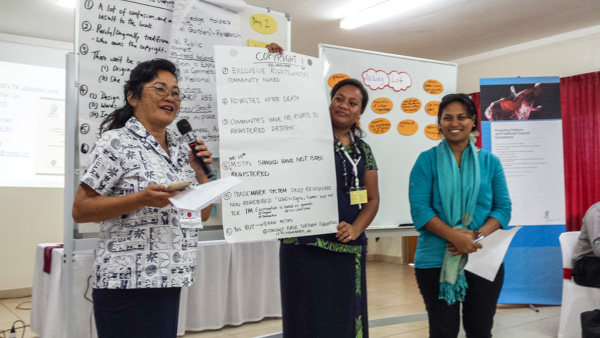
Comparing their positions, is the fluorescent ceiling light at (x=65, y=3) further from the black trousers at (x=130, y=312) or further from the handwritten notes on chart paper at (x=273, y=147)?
the black trousers at (x=130, y=312)

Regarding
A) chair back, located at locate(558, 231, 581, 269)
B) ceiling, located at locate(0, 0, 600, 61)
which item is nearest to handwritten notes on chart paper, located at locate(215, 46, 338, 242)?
chair back, located at locate(558, 231, 581, 269)

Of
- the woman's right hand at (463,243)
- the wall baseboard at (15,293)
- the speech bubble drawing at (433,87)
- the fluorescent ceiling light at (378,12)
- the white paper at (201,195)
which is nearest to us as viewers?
the white paper at (201,195)

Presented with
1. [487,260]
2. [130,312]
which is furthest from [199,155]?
[487,260]

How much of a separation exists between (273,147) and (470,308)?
1090 mm

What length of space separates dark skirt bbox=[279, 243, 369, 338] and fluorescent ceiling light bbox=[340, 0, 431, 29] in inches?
140

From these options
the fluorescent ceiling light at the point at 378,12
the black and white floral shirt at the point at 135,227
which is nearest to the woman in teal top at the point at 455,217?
the black and white floral shirt at the point at 135,227

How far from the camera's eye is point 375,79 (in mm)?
3283

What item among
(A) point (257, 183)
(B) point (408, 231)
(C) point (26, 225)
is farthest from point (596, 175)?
(C) point (26, 225)

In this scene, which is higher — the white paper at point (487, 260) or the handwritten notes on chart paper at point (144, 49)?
the handwritten notes on chart paper at point (144, 49)

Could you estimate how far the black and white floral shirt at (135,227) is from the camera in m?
1.32

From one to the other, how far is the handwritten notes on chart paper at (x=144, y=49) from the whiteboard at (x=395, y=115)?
1.27 meters

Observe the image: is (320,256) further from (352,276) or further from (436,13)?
(436,13)

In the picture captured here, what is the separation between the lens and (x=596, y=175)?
5.23 m

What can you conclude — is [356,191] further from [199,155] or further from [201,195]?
[201,195]
